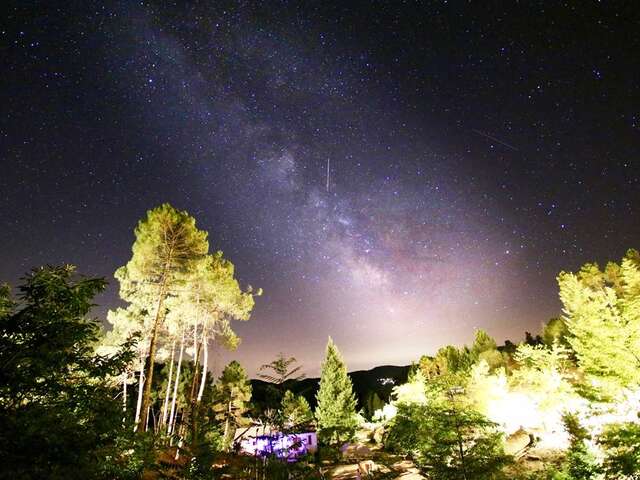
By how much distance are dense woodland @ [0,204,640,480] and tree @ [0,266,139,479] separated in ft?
0.07

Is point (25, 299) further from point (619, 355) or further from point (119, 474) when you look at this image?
point (619, 355)

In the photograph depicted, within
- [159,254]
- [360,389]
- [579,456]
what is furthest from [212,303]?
[360,389]

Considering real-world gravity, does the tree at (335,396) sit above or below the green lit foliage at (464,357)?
below

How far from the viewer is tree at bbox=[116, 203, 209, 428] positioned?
55.9ft

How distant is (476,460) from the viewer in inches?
283

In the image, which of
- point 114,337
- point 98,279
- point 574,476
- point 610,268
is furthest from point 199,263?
point 610,268

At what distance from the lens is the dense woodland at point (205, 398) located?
493 centimetres

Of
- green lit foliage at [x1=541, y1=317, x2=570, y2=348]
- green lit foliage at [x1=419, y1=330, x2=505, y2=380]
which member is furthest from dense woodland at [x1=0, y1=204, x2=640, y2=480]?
green lit foliage at [x1=419, y1=330, x2=505, y2=380]

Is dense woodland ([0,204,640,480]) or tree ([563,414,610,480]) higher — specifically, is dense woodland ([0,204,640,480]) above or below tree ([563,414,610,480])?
above

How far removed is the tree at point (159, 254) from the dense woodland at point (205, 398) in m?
0.07

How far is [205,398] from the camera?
2430 centimetres

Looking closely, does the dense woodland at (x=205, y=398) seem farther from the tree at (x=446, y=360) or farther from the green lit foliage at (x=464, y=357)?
the tree at (x=446, y=360)

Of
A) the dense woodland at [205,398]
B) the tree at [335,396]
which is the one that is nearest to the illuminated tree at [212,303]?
the dense woodland at [205,398]

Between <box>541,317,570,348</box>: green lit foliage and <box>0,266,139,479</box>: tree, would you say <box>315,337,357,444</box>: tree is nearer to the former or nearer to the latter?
<box>541,317,570,348</box>: green lit foliage
